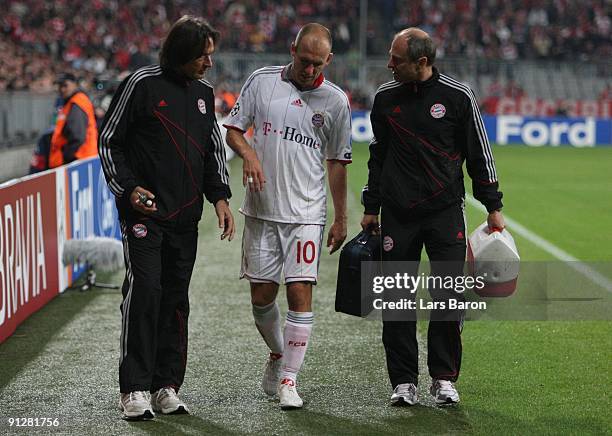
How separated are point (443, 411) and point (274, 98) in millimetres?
1759

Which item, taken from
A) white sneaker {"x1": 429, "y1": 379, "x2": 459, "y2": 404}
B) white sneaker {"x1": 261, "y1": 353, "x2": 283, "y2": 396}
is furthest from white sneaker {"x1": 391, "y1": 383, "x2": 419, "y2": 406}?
white sneaker {"x1": 261, "y1": 353, "x2": 283, "y2": 396}

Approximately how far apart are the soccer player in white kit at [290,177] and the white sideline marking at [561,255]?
14.3 feet

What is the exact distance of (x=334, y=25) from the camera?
124 ft

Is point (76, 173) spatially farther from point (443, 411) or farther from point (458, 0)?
point (458, 0)

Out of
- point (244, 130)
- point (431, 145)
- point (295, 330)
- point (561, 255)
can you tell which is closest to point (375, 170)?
point (431, 145)

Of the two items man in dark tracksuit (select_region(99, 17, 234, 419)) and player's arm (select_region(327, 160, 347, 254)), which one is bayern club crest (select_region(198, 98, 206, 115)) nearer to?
man in dark tracksuit (select_region(99, 17, 234, 419))

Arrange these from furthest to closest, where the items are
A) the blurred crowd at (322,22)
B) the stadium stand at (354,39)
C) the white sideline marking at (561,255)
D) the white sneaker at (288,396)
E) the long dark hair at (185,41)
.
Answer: the blurred crowd at (322,22), the stadium stand at (354,39), the white sideline marking at (561,255), the white sneaker at (288,396), the long dark hair at (185,41)

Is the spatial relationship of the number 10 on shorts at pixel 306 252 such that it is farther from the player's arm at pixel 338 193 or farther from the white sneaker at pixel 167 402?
the white sneaker at pixel 167 402

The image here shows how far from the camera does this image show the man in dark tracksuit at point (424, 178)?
5.38 metres

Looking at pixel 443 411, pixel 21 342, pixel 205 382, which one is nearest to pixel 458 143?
pixel 443 411

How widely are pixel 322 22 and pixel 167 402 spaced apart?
34418 millimetres

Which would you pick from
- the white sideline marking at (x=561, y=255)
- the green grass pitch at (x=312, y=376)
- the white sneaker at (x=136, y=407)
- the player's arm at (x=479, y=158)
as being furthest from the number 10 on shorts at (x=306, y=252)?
the white sideline marking at (x=561, y=255)

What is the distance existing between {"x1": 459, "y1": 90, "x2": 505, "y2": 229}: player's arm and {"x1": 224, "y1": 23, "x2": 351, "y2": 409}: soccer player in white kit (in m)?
0.60

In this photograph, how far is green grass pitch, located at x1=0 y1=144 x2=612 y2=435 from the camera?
16.8 ft
